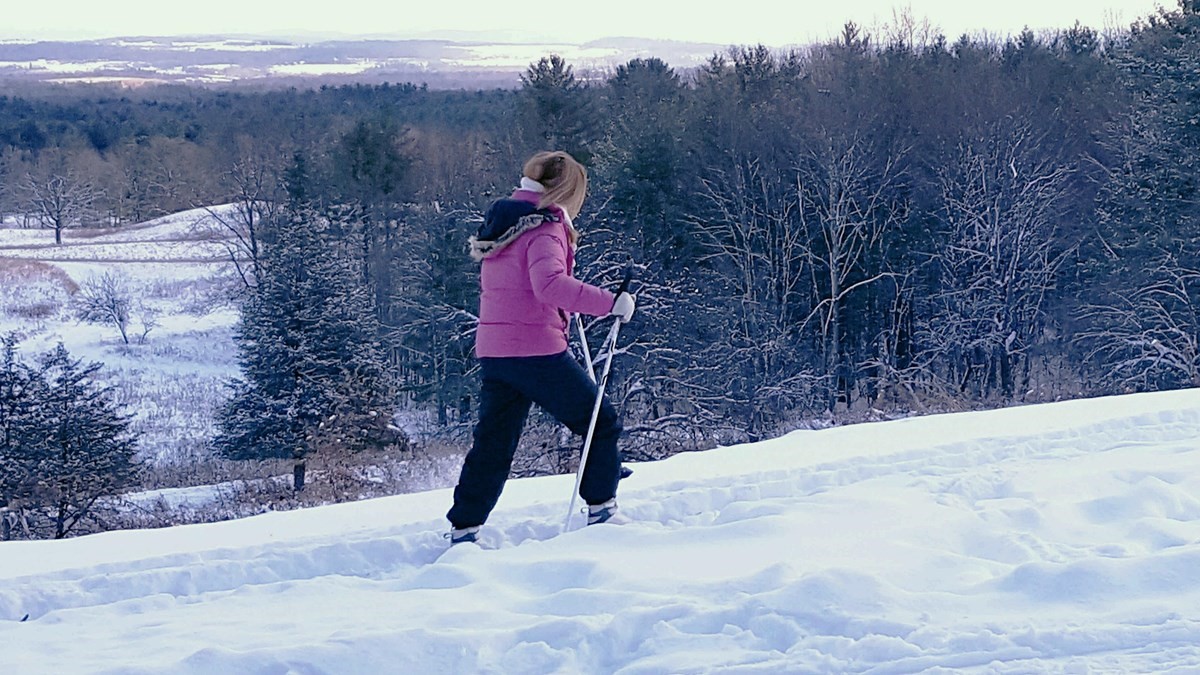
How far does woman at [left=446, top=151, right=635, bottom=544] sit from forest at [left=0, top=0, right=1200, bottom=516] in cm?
1621

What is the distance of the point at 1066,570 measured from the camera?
3869mm

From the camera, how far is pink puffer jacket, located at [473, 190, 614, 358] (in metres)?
4.48

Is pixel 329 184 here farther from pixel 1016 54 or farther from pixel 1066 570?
pixel 1066 570

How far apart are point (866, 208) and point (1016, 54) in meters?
9.66

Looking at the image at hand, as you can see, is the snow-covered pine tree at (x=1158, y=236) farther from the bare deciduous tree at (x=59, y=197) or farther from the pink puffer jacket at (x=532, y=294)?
the bare deciduous tree at (x=59, y=197)

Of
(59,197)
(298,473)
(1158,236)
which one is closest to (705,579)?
(298,473)

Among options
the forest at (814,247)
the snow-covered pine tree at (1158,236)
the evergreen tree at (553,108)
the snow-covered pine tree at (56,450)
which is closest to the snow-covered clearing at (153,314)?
the forest at (814,247)

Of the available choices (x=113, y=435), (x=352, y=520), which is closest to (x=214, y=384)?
(x=113, y=435)

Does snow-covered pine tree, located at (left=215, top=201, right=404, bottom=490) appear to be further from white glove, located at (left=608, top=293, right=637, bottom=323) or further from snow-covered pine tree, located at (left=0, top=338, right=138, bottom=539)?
white glove, located at (left=608, top=293, right=637, bottom=323)

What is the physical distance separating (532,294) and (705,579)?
1.32 meters

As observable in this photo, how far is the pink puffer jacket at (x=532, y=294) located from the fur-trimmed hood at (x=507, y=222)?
1cm

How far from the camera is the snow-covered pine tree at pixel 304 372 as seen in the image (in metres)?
24.8

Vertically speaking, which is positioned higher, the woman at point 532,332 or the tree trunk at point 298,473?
the woman at point 532,332

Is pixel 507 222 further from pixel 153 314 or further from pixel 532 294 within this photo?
pixel 153 314
